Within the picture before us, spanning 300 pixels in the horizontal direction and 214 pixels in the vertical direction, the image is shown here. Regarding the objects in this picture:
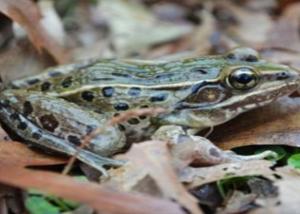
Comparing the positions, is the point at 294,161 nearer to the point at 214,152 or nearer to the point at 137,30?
the point at 214,152

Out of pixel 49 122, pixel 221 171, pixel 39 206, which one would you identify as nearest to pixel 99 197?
pixel 39 206

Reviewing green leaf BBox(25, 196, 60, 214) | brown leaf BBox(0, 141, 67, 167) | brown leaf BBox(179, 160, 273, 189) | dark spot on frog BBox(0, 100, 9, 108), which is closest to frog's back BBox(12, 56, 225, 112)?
dark spot on frog BBox(0, 100, 9, 108)

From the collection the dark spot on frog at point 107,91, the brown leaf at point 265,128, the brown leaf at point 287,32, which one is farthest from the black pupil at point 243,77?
the brown leaf at point 287,32

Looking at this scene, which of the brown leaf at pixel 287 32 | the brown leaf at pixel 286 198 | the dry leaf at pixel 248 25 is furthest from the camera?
the dry leaf at pixel 248 25

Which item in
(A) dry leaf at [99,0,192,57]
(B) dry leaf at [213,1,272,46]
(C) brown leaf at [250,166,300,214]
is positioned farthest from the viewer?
(B) dry leaf at [213,1,272,46]

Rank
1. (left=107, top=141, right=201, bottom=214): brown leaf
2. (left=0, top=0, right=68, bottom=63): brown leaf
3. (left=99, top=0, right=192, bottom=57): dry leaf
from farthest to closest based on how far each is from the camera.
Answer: (left=99, top=0, right=192, bottom=57): dry leaf, (left=0, top=0, right=68, bottom=63): brown leaf, (left=107, top=141, right=201, bottom=214): brown leaf

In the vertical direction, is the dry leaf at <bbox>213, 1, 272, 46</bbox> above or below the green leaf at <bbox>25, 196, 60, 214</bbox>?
above

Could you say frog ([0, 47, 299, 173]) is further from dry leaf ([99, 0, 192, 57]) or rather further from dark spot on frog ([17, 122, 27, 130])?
dry leaf ([99, 0, 192, 57])

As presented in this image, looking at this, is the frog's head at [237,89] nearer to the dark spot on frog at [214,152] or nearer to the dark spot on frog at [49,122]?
the dark spot on frog at [214,152]
